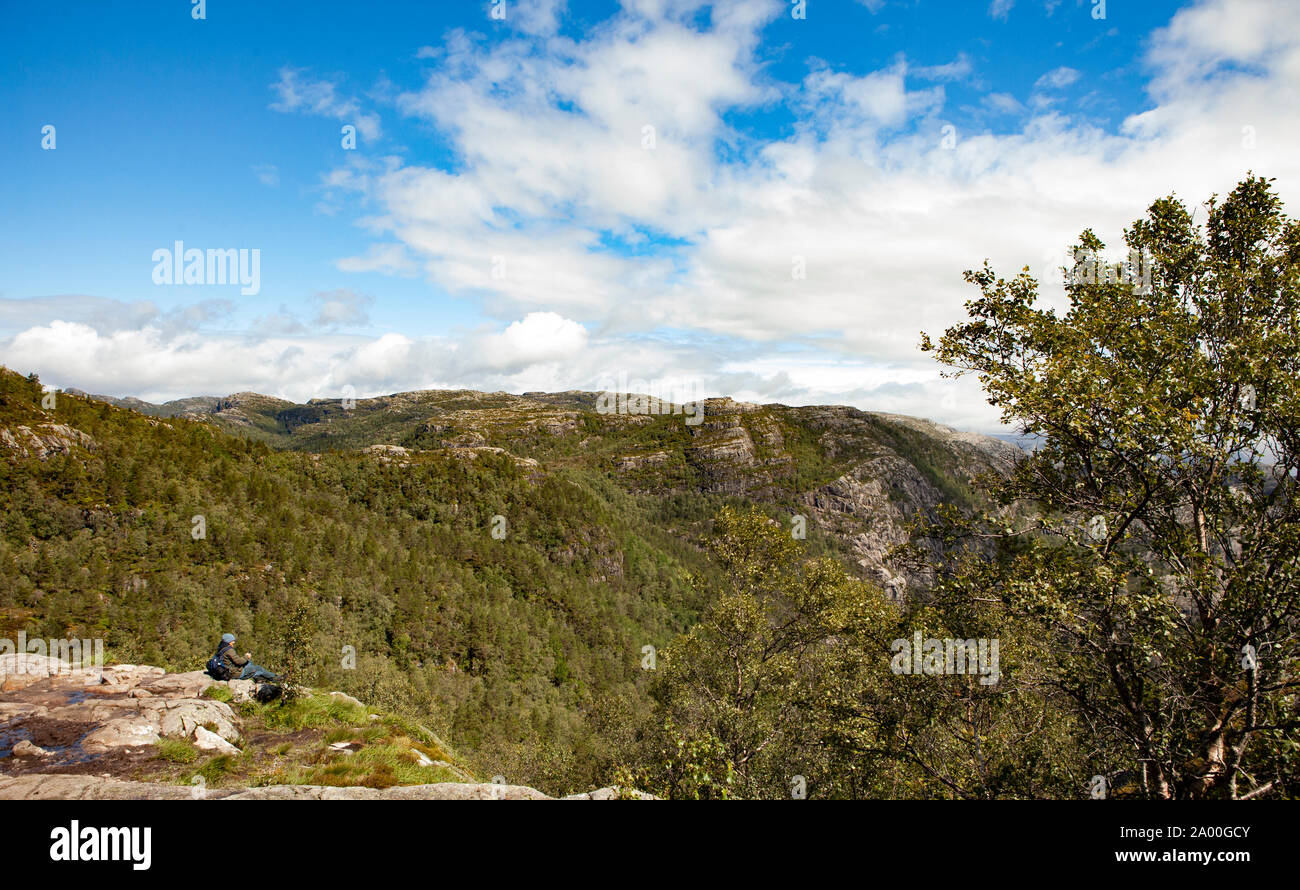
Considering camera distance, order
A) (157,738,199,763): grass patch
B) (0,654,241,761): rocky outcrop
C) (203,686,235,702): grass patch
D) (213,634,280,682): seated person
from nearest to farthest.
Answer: (157,738,199,763): grass patch → (0,654,241,761): rocky outcrop → (203,686,235,702): grass patch → (213,634,280,682): seated person

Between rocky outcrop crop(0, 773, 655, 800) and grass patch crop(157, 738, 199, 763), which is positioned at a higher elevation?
rocky outcrop crop(0, 773, 655, 800)

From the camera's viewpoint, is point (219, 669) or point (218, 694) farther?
point (219, 669)

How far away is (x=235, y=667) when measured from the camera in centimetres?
2236

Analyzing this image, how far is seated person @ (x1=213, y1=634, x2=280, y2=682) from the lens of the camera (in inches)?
841

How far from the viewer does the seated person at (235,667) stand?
70.1ft

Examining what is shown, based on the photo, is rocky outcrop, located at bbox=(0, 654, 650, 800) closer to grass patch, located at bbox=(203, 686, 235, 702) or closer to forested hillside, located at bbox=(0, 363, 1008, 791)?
grass patch, located at bbox=(203, 686, 235, 702)

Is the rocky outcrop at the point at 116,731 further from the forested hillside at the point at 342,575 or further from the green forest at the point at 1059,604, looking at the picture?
the forested hillside at the point at 342,575

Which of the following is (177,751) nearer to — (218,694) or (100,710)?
(100,710)

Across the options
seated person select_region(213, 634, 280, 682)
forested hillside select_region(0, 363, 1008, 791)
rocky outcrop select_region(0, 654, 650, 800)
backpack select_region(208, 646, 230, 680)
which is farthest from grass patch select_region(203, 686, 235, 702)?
forested hillside select_region(0, 363, 1008, 791)

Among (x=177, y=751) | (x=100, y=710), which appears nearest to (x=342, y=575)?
(x=100, y=710)

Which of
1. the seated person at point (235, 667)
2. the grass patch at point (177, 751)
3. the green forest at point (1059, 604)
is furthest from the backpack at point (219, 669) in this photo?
the grass patch at point (177, 751)

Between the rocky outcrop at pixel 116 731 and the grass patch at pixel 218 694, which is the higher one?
the rocky outcrop at pixel 116 731

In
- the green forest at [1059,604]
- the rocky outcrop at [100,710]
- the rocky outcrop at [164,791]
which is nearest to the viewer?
the rocky outcrop at [164,791]
